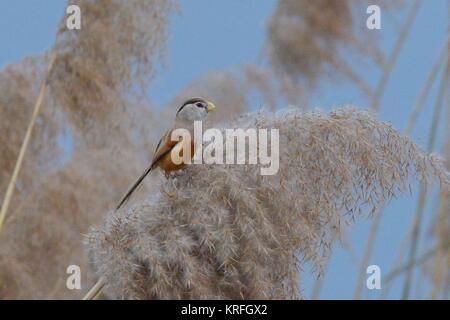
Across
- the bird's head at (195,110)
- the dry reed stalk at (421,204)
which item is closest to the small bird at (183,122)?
the bird's head at (195,110)

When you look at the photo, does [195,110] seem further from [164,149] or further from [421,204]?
[421,204]

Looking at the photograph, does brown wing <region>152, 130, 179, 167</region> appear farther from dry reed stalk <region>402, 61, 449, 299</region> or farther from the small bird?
dry reed stalk <region>402, 61, 449, 299</region>

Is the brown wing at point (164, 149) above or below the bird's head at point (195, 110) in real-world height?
below

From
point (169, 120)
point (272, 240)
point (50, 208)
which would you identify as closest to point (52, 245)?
point (50, 208)

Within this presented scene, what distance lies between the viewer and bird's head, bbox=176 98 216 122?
254 cm

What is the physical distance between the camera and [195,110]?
100 inches

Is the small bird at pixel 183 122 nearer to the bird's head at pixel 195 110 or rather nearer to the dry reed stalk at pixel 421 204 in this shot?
the bird's head at pixel 195 110

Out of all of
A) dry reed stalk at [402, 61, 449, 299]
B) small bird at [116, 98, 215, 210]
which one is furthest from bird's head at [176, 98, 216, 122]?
dry reed stalk at [402, 61, 449, 299]

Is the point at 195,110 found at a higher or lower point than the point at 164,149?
higher

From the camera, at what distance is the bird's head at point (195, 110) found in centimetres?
254

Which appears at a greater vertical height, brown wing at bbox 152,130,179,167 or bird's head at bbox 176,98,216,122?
bird's head at bbox 176,98,216,122

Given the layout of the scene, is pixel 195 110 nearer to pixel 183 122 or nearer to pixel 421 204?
pixel 183 122

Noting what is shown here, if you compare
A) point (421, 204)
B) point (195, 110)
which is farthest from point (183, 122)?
point (421, 204)

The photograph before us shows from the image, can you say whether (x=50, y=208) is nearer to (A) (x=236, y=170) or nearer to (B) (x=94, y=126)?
(B) (x=94, y=126)
